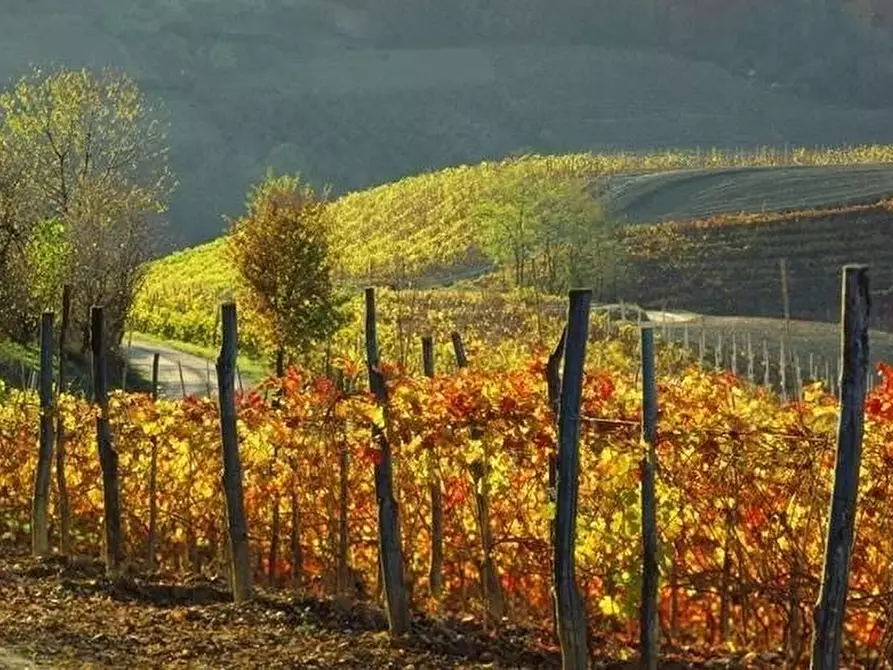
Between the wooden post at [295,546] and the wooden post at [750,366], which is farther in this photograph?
the wooden post at [750,366]

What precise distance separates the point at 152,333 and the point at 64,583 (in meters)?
43.2

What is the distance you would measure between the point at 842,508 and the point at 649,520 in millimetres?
1840

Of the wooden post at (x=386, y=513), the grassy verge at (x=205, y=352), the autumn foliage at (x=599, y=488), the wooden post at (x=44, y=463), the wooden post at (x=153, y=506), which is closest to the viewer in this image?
the autumn foliage at (x=599, y=488)

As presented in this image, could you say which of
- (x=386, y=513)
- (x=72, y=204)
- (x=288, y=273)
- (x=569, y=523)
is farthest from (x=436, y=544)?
(x=72, y=204)

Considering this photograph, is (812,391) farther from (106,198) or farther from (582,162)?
(582,162)

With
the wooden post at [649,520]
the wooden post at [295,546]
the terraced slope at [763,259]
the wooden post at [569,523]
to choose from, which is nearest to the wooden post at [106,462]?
the wooden post at [295,546]

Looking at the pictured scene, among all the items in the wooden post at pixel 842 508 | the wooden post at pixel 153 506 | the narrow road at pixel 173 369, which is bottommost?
the narrow road at pixel 173 369

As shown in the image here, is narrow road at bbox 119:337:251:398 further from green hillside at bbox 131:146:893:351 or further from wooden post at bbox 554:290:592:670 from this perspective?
wooden post at bbox 554:290:592:670

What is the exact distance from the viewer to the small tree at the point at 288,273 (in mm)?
38781

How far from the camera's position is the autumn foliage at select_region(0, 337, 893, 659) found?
860 centimetres

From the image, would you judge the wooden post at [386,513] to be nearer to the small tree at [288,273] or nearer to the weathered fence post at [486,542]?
the weathered fence post at [486,542]

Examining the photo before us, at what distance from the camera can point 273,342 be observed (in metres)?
39.3

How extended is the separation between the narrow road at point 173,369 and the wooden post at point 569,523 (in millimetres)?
27775

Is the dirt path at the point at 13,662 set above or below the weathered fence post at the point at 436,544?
below
